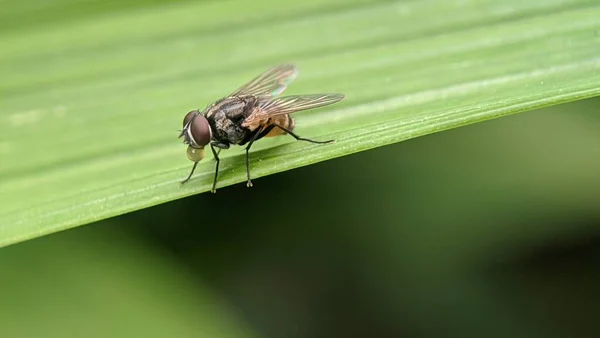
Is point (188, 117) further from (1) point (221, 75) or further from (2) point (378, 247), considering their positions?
(2) point (378, 247)

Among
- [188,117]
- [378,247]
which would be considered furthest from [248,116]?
[378,247]

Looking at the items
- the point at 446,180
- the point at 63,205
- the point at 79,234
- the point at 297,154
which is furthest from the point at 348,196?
the point at 63,205

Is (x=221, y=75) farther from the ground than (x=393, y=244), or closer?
farther from the ground

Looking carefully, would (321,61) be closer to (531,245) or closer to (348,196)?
(348,196)

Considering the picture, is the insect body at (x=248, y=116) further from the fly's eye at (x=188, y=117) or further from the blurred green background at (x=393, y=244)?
the blurred green background at (x=393, y=244)

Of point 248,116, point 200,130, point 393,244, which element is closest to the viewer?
point 200,130

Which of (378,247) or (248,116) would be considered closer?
(248,116)

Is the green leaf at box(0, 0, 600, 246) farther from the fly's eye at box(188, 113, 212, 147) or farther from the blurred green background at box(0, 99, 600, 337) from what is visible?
the blurred green background at box(0, 99, 600, 337)
